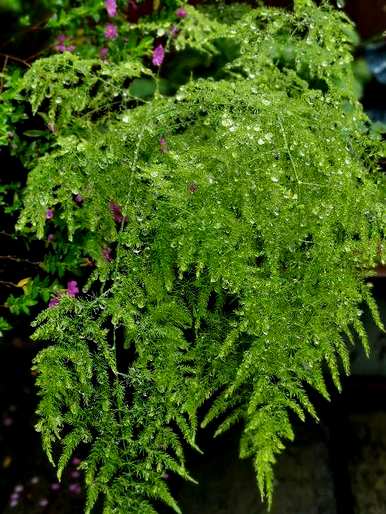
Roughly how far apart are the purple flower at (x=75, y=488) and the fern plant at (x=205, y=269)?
772 mm

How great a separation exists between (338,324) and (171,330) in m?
0.32

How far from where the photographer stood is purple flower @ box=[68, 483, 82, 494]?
6.45 feet

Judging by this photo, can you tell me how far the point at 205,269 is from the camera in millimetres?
1304

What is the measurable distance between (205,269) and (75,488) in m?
1.06

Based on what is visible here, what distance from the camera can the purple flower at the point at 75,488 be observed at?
196 cm

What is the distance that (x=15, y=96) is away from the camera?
148 centimetres

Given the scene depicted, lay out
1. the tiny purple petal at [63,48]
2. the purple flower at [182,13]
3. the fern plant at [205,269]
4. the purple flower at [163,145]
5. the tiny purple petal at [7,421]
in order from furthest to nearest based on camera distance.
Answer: the tiny purple petal at [7,421] → the purple flower at [182,13] → the tiny purple petal at [63,48] → the purple flower at [163,145] → the fern plant at [205,269]

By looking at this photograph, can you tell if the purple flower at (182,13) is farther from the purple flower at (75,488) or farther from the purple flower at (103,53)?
the purple flower at (75,488)

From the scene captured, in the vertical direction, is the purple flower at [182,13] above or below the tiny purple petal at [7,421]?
above

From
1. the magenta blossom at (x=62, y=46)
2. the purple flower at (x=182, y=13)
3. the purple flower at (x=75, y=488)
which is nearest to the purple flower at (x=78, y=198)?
the magenta blossom at (x=62, y=46)

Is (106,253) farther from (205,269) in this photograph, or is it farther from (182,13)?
(182,13)

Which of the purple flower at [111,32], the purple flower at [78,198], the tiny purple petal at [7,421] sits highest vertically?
the purple flower at [111,32]

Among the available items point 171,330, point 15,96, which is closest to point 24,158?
point 15,96

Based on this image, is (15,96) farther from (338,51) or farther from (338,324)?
(338,324)
